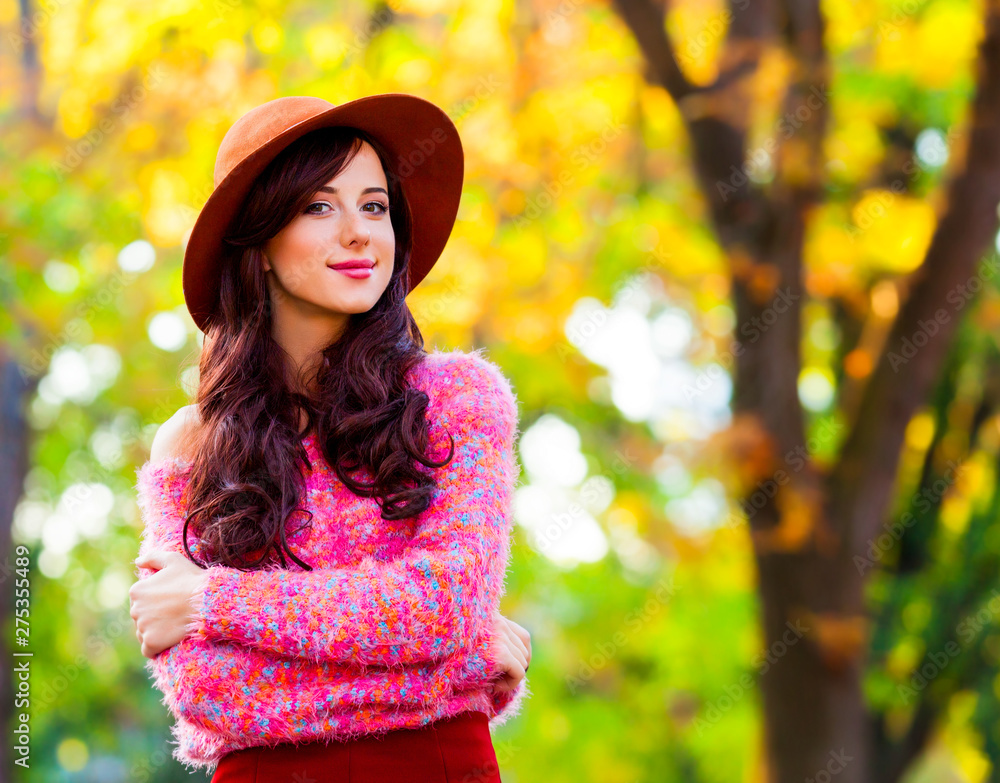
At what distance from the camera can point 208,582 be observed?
1752mm

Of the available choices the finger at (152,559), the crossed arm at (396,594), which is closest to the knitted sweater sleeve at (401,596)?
the crossed arm at (396,594)

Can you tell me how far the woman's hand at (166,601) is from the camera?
1.77 metres

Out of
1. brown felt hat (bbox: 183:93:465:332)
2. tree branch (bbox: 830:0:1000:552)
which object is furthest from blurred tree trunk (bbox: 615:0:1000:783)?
brown felt hat (bbox: 183:93:465:332)

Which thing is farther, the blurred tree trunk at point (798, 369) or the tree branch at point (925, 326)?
the blurred tree trunk at point (798, 369)

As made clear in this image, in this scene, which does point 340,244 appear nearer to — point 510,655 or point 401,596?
point 401,596

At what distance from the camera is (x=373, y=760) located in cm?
178

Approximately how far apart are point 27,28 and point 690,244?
15.3 feet

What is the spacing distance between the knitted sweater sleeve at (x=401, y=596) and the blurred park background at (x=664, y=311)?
0.72 m

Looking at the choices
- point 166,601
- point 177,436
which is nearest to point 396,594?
point 166,601

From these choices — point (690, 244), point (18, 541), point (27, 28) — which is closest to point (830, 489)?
point (690, 244)

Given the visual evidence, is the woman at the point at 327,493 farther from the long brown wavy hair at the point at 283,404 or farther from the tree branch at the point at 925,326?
the tree branch at the point at 925,326

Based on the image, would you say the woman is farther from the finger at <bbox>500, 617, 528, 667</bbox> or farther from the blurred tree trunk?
the blurred tree trunk

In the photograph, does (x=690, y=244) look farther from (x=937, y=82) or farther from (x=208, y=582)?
(x=208, y=582)

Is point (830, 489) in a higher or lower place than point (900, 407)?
lower
